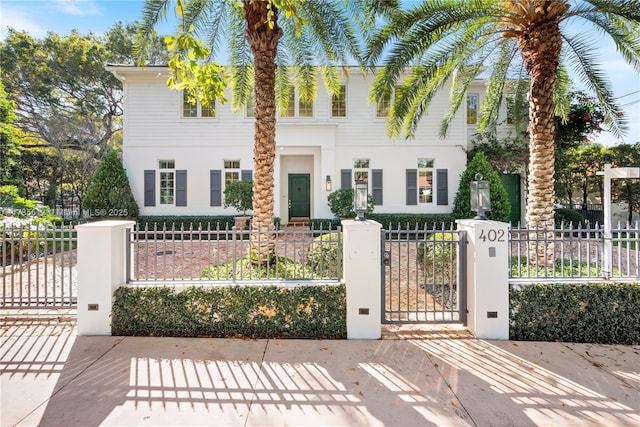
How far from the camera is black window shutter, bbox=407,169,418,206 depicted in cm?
1418

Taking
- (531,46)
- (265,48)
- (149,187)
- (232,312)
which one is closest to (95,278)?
(232,312)

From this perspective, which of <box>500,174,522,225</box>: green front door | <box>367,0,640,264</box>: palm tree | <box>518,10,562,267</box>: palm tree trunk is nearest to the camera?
<box>367,0,640,264</box>: palm tree

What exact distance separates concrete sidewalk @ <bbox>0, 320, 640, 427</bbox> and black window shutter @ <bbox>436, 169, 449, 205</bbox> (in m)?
10.3

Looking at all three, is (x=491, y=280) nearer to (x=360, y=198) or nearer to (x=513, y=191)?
(x=360, y=198)

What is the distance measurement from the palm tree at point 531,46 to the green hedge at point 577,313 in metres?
1.45

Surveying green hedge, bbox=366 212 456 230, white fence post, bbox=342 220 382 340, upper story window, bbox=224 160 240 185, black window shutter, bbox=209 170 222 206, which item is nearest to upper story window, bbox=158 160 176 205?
black window shutter, bbox=209 170 222 206

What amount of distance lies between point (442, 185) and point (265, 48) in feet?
34.5

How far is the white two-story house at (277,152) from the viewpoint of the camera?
14.0m

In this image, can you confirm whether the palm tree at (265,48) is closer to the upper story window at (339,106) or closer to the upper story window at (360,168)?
the upper story window at (339,106)

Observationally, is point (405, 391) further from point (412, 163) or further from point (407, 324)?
point (412, 163)

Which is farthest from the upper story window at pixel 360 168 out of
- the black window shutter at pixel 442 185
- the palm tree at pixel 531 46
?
the palm tree at pixel 531 46

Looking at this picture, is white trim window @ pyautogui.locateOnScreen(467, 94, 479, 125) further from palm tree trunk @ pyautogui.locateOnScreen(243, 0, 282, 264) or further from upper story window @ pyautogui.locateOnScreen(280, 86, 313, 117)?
palm tree trunk @ pyautogui.locateOnScreen(243, 0, 282, 264)

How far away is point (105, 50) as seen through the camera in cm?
1812

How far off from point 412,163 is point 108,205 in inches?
499
